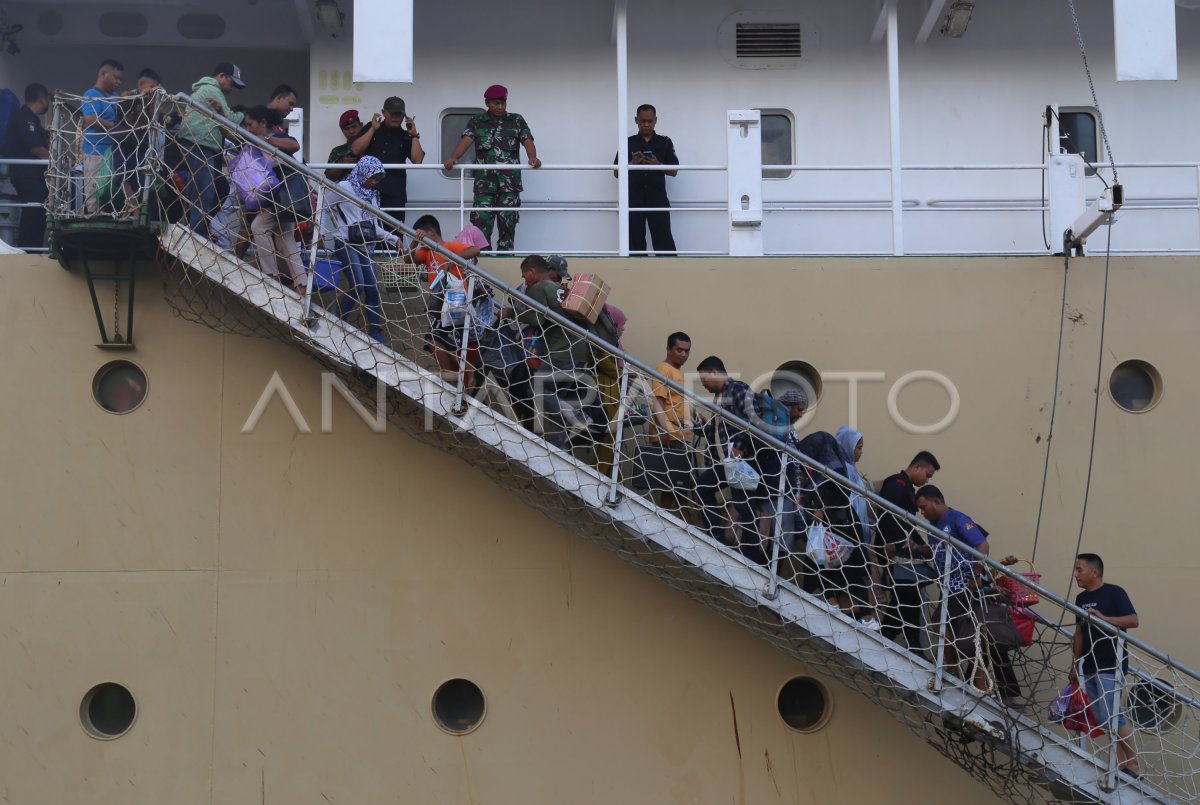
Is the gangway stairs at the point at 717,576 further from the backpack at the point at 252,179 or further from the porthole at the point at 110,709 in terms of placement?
the porthole at the point at 110,709

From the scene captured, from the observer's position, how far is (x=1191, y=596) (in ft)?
28.1

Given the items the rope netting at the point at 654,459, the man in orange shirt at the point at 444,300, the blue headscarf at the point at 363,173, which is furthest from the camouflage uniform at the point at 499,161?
the man in orange shirt at the point at 444,300

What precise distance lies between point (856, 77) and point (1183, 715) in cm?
551

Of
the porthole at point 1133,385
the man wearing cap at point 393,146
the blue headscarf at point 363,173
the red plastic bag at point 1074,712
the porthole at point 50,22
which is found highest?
the porthole at point 50,22

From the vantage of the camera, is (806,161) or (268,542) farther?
(806,161)

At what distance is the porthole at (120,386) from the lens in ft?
28.2

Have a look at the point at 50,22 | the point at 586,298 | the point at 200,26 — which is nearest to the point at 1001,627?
the point at 586,298

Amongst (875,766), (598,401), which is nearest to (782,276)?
(598,401)

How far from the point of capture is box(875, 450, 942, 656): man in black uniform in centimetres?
757

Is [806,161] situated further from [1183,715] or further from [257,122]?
[1183,715]

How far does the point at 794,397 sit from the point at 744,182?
1.59 m

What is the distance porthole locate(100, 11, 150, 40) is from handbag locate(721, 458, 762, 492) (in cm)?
754

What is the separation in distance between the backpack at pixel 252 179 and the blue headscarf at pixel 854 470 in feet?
12.5

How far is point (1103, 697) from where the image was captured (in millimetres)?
7164
